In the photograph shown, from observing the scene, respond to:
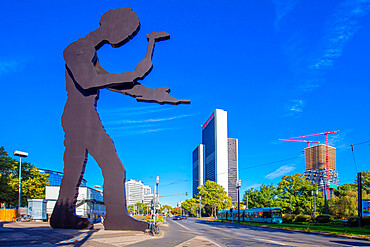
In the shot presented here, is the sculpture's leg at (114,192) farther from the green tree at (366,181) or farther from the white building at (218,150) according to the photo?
the white building at (218,150)

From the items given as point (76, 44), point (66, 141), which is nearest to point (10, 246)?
point (66, 141)

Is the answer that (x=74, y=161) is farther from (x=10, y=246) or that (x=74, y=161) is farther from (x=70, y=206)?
(x=10, y=246)

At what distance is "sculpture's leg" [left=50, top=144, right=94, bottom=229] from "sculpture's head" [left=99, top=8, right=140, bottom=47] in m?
6.90

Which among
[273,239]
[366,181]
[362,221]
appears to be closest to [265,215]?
[362,221]

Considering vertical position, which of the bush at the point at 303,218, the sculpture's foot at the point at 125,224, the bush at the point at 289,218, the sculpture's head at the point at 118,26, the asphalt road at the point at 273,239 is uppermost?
the sculpture's head at the point at 118,26

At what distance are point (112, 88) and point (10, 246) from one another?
10236 millimetres

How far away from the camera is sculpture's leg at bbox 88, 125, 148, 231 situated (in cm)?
1795

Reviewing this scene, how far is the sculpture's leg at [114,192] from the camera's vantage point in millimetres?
17953

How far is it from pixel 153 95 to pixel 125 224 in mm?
7708

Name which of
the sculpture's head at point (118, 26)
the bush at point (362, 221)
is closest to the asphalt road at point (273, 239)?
the bush at point (362, 221)

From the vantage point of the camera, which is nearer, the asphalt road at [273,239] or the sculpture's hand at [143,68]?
the asphalt road at [273,239]

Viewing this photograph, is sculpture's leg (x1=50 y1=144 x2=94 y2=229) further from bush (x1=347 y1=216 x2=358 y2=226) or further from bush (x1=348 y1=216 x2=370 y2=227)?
bush (x1=347 y1=216 x2=358 y2=226)

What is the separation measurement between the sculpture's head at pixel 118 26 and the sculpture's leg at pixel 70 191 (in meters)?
6.90

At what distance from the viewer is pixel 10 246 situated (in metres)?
11.7
